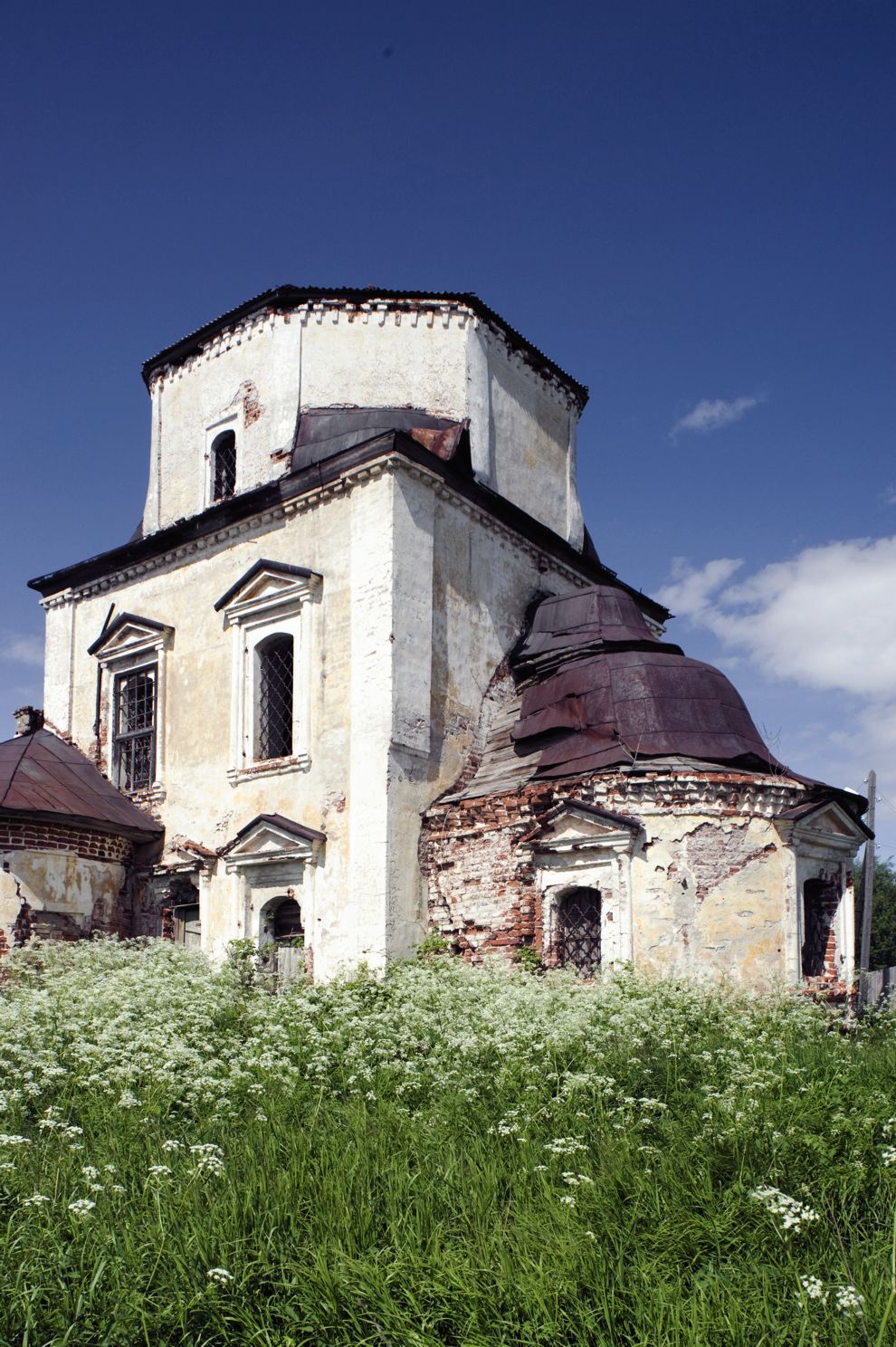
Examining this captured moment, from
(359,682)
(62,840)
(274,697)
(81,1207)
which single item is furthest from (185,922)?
(81,1207)

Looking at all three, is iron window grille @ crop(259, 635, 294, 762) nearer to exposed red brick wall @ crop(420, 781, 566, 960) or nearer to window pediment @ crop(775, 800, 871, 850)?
exposed red brick wall @ crop(420, 781, 566, 960)

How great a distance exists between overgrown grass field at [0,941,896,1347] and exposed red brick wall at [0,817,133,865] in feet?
19.2

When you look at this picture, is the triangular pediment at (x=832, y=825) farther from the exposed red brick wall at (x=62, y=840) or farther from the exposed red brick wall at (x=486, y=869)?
the exposed red brick wall at (x=62, y=840)

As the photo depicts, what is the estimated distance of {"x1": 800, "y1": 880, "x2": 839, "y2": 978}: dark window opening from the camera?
12.7 m

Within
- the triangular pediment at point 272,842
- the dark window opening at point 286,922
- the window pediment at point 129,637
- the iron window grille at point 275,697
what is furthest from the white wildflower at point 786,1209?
the window pediment at point 129,637

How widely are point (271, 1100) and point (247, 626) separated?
9551 millimetres

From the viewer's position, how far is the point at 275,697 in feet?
49.2

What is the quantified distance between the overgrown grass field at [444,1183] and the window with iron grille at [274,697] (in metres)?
6.64

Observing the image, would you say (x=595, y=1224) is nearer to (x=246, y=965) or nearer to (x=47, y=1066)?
(x=47, y=1066)

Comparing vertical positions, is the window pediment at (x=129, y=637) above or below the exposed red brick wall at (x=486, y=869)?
above

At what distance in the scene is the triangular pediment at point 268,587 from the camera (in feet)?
47.1

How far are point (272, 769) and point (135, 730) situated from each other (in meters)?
3.68

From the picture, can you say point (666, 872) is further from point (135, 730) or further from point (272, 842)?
point (135, 730)

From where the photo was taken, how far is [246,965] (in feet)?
42.0
